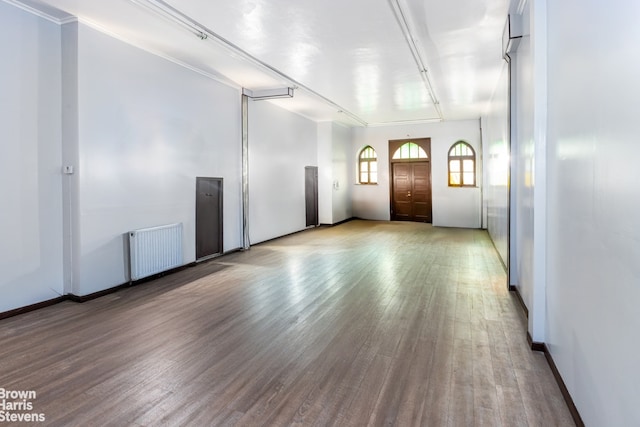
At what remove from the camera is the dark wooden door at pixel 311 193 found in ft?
34.4

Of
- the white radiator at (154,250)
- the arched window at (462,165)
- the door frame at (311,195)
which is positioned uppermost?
the arched window at (462,165)

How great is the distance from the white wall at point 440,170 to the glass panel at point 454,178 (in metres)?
0.16

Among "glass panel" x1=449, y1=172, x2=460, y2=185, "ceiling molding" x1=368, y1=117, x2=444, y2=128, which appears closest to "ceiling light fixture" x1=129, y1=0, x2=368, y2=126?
"ceiling molding" x1=368, y1=117, x2=444, y2=128

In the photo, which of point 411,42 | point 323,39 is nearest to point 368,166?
point 411,42

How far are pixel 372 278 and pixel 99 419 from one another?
3765mm

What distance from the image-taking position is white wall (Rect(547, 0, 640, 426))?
150cm

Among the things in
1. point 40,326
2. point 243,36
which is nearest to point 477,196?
point 243,36

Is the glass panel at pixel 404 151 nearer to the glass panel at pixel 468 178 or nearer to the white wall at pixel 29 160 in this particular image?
the glass panel at pixel 468 178

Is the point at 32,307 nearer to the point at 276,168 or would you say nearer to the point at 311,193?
the point at 276,168

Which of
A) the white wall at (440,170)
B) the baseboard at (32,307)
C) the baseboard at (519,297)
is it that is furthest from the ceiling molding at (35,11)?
the white wall at (440,170)

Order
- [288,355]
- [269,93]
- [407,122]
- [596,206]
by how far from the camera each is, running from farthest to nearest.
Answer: [407,122], [269,93], [288,355], [596,206]

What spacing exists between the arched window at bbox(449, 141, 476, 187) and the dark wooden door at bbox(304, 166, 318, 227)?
4140mm

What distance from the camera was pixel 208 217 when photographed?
6.61 m

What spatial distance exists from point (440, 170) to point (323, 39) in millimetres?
7533
